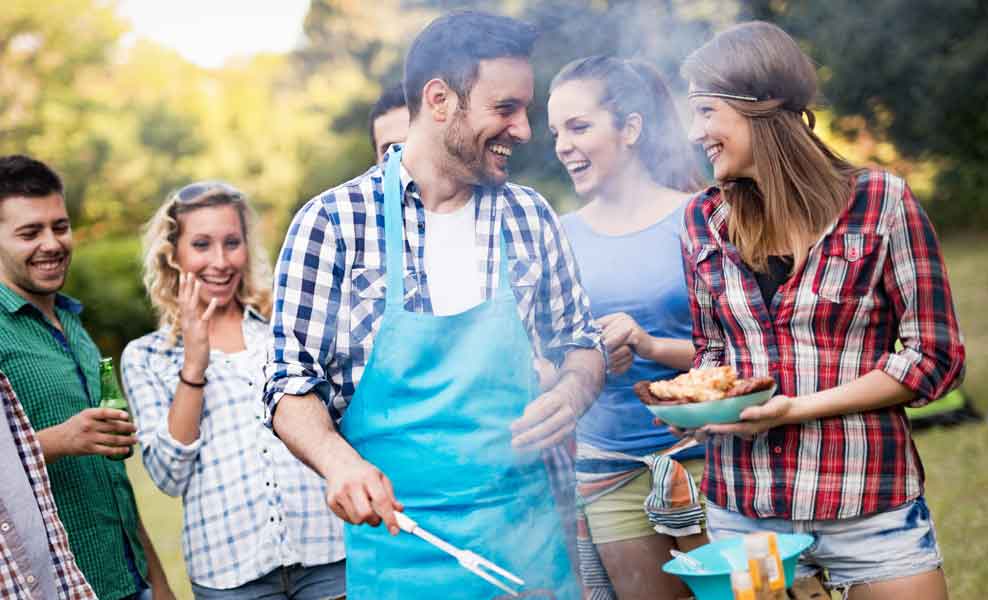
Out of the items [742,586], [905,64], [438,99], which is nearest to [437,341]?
[438,99]

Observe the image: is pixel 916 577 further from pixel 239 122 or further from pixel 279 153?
pixel 239 122

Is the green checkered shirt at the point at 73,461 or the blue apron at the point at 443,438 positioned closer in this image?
the blue apron at the point at 443,438

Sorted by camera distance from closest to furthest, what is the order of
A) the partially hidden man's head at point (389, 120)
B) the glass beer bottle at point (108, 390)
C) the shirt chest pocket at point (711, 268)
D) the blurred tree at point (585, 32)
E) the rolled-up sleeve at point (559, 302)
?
the shirt chest pocket at point (711, 268) < the rolled-up sleeve at point (559, 302) < the glass beer bottle at point (108, 390) < the partially hidden man's head at point (389, 120) < the blurred tree at point (585, 32)

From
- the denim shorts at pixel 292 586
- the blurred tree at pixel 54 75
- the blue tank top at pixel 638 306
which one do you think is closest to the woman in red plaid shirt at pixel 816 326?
the blue tank top at pixel 638 306

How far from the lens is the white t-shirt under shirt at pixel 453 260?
7.25ft

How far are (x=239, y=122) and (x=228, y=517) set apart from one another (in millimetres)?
19582

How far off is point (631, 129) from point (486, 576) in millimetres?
1659

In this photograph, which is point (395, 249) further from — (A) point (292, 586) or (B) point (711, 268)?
(A) point (292, 586)

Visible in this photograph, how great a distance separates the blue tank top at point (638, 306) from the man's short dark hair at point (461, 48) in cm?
87

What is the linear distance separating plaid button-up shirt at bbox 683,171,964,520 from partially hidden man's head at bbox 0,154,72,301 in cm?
217

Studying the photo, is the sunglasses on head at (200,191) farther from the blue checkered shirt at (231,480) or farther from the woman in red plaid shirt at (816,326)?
the woman in red plaid shirt at (816,326)

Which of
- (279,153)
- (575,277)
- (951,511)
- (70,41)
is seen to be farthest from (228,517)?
(70,41)

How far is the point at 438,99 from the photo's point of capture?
225 centimetres

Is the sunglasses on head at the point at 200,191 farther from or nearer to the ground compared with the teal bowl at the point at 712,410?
farther from the ground
